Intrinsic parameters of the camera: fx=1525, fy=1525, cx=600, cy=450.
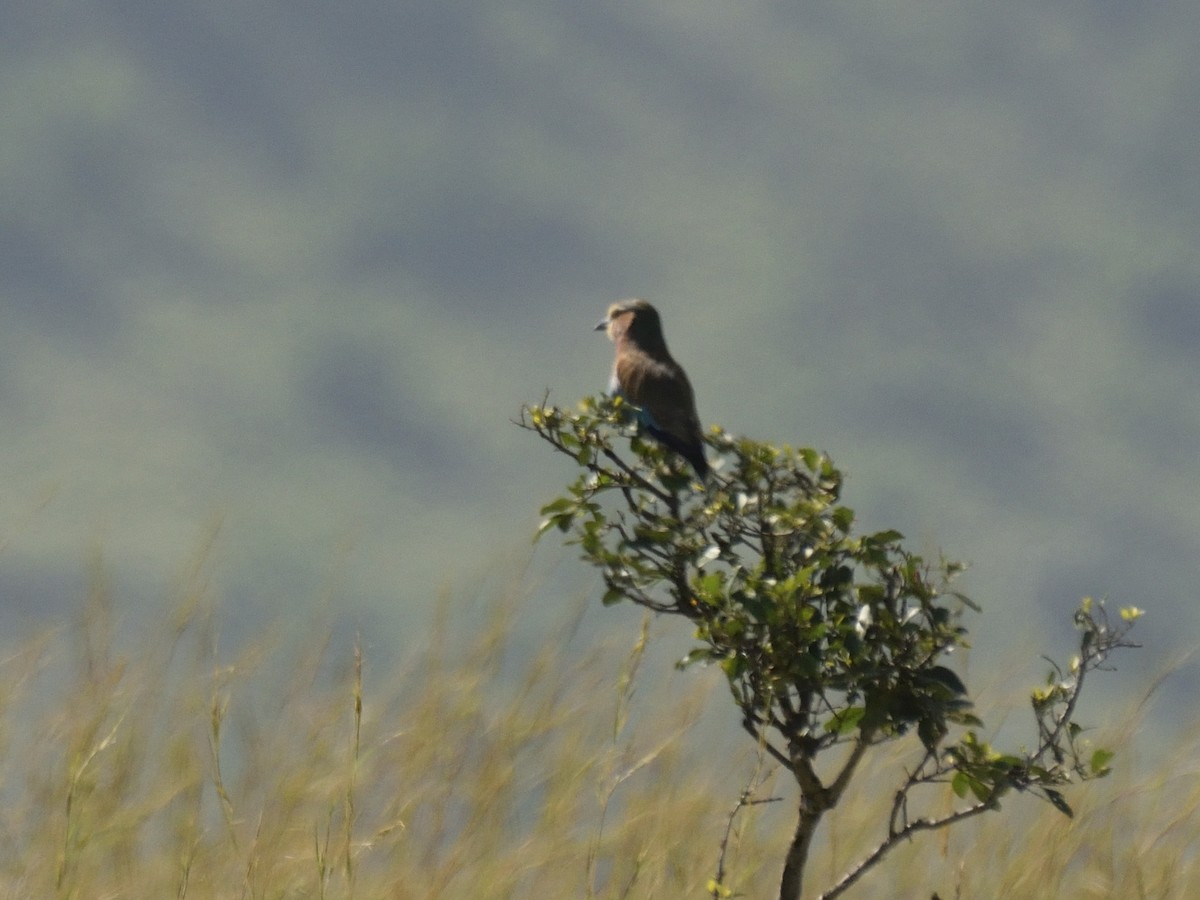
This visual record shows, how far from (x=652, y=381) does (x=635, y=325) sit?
19.1 inches

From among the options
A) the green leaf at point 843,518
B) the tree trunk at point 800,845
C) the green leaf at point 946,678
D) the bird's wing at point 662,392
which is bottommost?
the tree trunk at point 800,845

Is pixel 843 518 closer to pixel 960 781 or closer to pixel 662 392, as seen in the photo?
pixel 960 781

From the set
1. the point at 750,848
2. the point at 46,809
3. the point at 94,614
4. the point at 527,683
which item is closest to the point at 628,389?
the point at 527,683

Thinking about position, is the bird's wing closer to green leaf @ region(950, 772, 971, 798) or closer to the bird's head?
the bird's head

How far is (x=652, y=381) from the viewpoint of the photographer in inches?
174

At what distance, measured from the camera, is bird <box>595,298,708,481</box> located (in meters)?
3.91

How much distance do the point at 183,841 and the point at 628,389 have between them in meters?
1.75

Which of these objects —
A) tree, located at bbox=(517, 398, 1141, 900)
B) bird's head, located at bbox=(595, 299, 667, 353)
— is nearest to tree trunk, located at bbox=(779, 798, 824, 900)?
tree, located at bbox=(517, 398, 1141, 900)

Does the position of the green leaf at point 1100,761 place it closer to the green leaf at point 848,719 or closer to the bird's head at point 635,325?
the green leaf at point 848,719

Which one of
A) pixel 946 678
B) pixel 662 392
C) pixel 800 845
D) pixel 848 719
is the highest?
pixel 662 392

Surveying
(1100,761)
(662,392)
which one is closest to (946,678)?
(1100,761)

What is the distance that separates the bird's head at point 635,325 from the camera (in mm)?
4823

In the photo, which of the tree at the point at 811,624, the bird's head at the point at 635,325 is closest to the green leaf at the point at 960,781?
the tree at the point at 811,624

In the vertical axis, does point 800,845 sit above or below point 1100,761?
below
